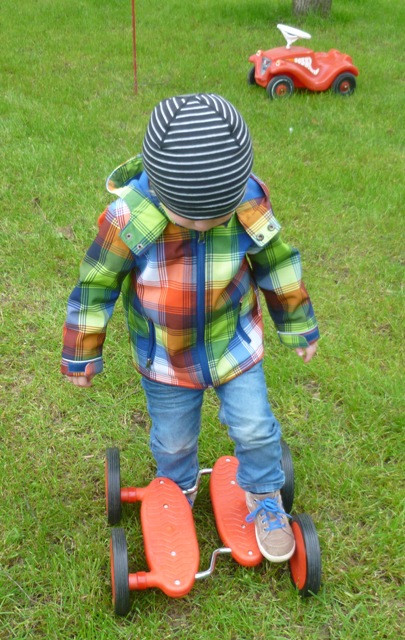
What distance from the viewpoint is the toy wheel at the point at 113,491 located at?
2207 mm

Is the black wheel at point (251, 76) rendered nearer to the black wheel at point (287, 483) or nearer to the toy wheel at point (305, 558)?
the black wheel at point (287, 483)

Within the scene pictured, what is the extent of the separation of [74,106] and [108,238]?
4181mm

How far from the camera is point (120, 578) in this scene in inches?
75.8

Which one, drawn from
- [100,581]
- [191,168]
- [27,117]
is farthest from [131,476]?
[27,117]

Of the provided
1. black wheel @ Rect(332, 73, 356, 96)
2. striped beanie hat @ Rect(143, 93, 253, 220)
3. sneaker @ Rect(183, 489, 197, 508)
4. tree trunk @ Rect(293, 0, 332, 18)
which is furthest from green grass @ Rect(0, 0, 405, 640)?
tree trunk @ Rect(293, 0, 332, 18)

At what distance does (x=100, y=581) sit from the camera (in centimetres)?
209

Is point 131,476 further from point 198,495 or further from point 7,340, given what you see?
point 7,340

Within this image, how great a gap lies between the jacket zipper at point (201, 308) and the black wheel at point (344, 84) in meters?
4.79

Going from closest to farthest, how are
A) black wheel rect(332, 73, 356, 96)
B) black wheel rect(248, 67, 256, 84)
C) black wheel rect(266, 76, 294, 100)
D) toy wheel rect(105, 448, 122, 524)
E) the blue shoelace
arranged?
the blue shoelace → toy wheel rect(105, 448, 122, 524) → black wheel rect(266, 76, 294, 100) → black wheel rect(332, 73, 356, 96) → black wheel rect(248, 67, 256, 84)

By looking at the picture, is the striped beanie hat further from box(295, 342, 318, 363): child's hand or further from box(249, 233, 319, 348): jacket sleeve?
box(295, 342, 318, 363): child's hand

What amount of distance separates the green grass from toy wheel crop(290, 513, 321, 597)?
7cm

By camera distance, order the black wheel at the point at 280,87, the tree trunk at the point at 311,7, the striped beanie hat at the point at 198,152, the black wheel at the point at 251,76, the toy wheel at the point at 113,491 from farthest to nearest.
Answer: the tree trunk at the point at 311,7 < the black wheel at the point at 251,76 < the black wheel at the point at 280,87 < the toy wheel at the point at 113,491 < the striped beanie hat at the point at 198,152

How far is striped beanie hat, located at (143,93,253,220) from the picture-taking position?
1.42m

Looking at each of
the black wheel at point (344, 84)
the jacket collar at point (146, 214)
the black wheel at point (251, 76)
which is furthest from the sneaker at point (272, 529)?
the black wheel at point (251, 76)
